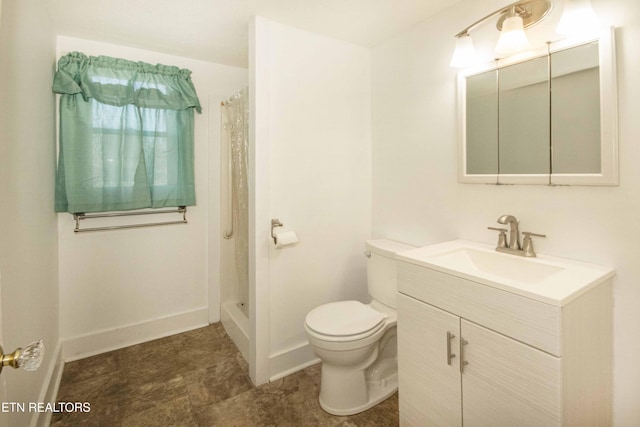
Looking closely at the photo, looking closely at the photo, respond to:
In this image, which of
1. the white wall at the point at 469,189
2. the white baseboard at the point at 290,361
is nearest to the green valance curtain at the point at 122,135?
the white baseboard at the point at 290,361

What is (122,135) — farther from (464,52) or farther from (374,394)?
(374,394)

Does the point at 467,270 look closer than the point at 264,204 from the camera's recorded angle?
Yes

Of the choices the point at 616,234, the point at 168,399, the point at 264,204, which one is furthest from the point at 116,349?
the point at 616,234

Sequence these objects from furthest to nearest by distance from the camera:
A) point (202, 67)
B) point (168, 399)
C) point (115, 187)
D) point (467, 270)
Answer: point (202, 67), point (115, 187), point (168, 399), point (467, 270)

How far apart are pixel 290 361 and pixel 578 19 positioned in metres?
2.29

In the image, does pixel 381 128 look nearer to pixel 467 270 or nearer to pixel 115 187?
pixel 467 270

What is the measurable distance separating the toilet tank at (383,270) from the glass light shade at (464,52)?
42.9 inches

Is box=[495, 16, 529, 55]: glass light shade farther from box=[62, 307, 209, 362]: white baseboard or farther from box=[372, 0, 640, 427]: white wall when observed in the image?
box=[62, 307, 209, 362]: white baseboard

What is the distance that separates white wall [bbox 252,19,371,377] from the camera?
1963 millimetres

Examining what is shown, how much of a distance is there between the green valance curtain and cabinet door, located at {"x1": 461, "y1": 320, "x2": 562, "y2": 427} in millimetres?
2217

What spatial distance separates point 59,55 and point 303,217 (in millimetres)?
1970

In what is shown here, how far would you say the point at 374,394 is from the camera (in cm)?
183

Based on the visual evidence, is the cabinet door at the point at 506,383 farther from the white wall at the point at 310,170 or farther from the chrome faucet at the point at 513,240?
the white wall at the point at 310,170

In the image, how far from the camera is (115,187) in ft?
7.45
